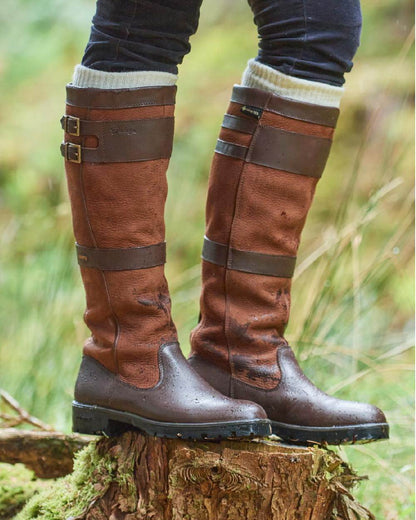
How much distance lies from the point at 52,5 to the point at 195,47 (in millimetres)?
928

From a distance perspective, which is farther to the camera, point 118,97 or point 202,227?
point 202,227

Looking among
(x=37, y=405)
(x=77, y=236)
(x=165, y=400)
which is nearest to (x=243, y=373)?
(x=165, y=400)

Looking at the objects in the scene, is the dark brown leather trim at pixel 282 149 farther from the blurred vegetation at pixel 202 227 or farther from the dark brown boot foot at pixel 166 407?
the blurred vegetation at pixel 202 227

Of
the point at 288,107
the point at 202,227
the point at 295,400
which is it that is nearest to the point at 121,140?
the point at 288,107

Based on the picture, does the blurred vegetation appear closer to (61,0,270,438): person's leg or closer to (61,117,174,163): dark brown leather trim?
(61,0,270,438): person's leg

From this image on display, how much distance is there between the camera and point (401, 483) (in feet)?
6.69

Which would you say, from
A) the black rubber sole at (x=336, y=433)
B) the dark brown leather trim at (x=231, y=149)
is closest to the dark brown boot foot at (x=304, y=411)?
the black rubber sole at (x=336, y=433)

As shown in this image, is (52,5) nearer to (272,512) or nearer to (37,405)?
(37,405)

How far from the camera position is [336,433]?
1519mm

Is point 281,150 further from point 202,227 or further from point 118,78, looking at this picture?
point 202,227

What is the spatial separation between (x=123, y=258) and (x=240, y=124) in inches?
13.9

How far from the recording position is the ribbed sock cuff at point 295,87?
1.48 m

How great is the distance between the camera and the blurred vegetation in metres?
2.20

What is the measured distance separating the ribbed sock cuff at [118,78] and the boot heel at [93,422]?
24.5 inches
